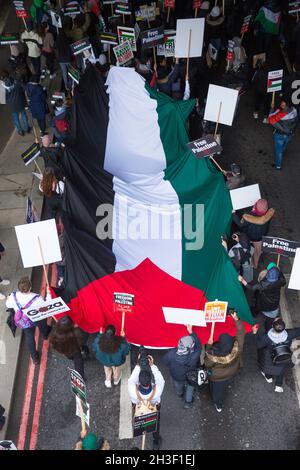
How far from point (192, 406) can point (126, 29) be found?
27.6 ft

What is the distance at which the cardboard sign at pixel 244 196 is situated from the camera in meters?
9.10

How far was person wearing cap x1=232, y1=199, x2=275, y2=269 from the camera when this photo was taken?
8.80 meters

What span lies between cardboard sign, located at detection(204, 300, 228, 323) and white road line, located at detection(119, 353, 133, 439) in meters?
1.68

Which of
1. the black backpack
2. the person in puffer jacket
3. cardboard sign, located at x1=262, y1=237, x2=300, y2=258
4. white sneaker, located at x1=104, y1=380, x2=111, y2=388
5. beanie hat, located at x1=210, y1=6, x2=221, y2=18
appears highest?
beanie hat, located at x1=210, y1=6, x2=221, y2=18

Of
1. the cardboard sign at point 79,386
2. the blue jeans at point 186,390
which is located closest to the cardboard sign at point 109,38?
the blue jeans at point 186,390

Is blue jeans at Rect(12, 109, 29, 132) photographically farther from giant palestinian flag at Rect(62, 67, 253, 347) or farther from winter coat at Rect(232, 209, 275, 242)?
winter coat at Rect(232, 209, 275, 242)

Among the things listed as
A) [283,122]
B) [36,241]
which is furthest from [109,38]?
[36,241]

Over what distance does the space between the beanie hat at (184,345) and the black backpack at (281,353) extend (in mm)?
1208

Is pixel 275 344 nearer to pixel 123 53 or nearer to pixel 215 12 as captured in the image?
pixel 123 53

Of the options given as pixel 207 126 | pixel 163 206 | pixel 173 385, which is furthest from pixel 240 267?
pixel 207 126

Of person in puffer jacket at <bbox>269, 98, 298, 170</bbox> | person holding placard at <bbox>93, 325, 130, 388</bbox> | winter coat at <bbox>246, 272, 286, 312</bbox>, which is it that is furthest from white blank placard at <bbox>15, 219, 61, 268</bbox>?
person in puffer jacket at <bbox>269, 98, 298, 170</bbox>

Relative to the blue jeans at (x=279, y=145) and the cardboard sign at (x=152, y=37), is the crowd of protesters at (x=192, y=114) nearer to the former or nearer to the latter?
the blue jeans at (x=279, y=145)

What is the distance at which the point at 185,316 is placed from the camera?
7234 millimetres

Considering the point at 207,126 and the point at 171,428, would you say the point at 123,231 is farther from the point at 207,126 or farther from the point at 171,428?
the point at 207,126
